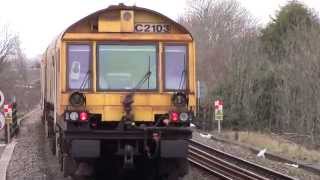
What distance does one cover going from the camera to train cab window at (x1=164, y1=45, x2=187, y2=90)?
36.0 ft

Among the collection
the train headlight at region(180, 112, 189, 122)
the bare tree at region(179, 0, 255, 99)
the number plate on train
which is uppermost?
the bare tree at region(179, 0, 255, 99)

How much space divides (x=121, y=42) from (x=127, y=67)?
439 mm

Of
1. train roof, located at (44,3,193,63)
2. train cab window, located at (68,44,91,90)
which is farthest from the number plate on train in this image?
train cab window, located at (68,44,91,90)

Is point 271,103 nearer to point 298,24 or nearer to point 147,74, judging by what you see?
point 298,24

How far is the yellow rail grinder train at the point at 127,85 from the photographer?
10648mm

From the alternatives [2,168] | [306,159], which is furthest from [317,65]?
[2,168]

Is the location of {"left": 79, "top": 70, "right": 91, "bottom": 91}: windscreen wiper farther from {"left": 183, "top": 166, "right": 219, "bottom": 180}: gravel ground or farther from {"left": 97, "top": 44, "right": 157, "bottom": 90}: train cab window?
{"left": 183, "top": 166, "right": 219, "bottom": 180}: gravel ground

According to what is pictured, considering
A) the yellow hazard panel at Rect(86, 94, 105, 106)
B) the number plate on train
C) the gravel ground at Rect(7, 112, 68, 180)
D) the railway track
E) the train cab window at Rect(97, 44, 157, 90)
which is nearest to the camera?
the yellow hazard panel at Rect(86, 94, 105, 106)

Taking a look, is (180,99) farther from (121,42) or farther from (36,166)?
(36,166)

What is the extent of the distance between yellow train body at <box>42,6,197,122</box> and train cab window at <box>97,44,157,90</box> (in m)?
0.08

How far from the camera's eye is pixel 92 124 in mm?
10828

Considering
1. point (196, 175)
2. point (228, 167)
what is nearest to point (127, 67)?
point (196, 175)

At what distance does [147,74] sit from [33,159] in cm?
653

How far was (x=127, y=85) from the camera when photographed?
1095 centimetres
